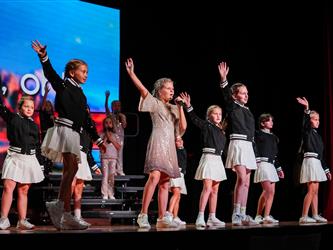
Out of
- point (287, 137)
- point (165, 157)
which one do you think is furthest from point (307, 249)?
point (287, 137)

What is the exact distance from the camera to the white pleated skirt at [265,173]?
7.09m

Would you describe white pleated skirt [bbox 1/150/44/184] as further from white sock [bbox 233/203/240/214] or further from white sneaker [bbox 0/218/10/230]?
white sock [bbox 233/203/240/214]

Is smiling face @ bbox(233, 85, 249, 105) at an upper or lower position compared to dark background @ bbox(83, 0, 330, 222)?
lower

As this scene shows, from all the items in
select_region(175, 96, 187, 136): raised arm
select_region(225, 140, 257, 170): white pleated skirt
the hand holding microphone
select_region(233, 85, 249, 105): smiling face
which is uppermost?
select_region(233, 85, 249, 105): smiling face

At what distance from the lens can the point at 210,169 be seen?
645 centimetres

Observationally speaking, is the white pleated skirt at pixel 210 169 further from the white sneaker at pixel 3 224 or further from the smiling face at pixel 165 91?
the white sneaker at pixel 3 224

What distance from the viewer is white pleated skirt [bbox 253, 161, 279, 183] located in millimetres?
7086

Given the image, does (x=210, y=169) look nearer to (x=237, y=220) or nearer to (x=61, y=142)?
(x=237, y=220)

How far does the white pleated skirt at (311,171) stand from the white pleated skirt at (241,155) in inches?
52.5

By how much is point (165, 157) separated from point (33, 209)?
316 cm

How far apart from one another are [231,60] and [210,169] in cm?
384

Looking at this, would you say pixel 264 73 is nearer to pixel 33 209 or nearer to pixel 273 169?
pixel 273 169

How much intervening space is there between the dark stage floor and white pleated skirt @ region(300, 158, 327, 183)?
6.80 feet

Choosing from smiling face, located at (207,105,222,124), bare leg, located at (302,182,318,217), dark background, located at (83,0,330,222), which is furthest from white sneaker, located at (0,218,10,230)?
dark background, located at (83,0,330,222)
